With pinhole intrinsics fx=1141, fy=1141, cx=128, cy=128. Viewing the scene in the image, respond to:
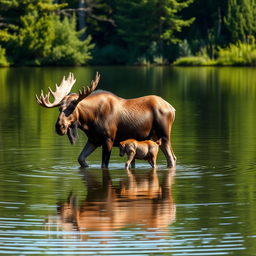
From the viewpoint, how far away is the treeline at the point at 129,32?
73.7 m

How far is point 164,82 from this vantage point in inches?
1912

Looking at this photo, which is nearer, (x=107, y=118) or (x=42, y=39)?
(x=107, y=118)

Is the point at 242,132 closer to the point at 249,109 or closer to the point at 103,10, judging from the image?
the point at 249,109

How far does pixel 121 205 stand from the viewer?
13195mm

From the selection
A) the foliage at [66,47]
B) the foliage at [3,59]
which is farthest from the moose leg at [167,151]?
the foliage at [66,47]

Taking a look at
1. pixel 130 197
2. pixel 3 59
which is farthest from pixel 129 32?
pixel 130 197

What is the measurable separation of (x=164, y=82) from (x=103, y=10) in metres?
38.5

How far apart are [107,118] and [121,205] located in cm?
347

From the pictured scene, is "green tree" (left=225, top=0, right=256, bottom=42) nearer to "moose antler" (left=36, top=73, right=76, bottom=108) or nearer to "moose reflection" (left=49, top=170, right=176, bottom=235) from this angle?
"moose antler" (left=36, top=73, right=76, bottom=108)

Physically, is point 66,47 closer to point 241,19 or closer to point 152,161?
point 241,19

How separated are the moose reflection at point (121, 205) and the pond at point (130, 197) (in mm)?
Answer: 12

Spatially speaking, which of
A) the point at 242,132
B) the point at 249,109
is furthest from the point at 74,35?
the point at 242,132

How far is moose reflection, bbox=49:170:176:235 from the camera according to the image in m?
11.9

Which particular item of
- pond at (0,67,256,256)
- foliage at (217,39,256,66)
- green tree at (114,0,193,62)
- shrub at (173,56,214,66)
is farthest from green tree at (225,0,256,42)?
pond at (0,67,256,256)
